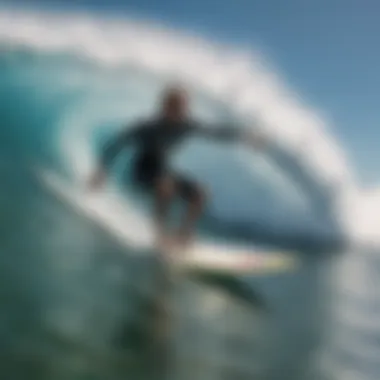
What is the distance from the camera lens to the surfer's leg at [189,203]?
4.21 feet

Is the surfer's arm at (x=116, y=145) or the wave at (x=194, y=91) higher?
the wave at (x=194, y=91)

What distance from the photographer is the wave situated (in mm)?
1313

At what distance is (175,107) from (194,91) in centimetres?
5

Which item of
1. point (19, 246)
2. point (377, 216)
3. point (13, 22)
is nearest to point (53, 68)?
point (13, 22)

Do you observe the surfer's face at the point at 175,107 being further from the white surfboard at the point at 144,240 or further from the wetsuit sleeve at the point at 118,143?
the white surfboard at the point at 144,240

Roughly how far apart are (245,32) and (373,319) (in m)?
0.54

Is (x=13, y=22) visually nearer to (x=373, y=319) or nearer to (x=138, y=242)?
(x=138, y=242)

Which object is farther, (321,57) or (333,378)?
(321,57)

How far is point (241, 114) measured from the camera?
52.4 inches

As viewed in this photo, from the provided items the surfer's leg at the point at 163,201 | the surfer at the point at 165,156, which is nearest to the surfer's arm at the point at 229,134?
the surfer at the point at 165,156

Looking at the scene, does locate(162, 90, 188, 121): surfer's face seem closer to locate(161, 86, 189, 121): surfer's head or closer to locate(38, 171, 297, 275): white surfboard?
locate(161, 86, 189, 121): surfer's head

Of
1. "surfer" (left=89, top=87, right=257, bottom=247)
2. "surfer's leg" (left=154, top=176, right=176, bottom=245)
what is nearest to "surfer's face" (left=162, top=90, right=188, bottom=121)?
"surfer" (left=89, top=87, right=257, bottom=247)

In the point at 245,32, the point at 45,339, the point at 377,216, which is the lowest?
the point at 45,339

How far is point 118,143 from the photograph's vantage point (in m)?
1.30
